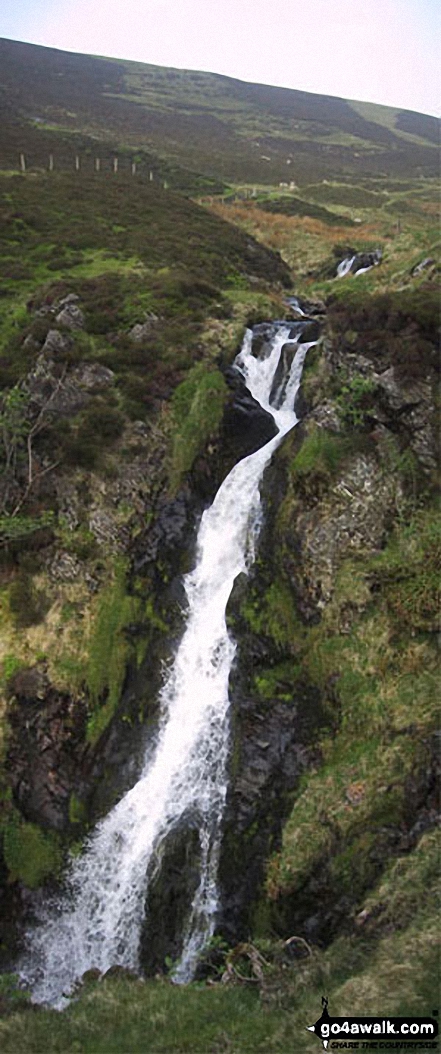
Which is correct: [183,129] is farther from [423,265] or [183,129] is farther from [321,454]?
[321,454]

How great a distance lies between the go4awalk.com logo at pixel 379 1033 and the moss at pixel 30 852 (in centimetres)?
1080

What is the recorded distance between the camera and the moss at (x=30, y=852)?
16625mm

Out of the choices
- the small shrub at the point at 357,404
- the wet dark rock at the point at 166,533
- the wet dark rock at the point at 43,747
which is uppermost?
the small shrub at the point at 357,404

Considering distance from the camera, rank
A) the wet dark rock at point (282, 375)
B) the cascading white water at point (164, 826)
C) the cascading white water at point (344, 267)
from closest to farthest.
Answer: the cascading white water at point (164, 826), the wet dark rock at point (282, 375), the cascading white water at point (344, 267)

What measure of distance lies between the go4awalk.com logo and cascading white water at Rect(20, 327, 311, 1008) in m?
7.79

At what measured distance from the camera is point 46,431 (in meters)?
24.3

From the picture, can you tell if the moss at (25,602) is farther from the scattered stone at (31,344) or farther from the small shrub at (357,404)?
the scattered stone at (31,344)

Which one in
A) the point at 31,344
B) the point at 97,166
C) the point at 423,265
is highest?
the point at 97,166

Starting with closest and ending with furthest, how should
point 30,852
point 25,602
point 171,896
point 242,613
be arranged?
point 171,896 → point 30,852 → point 242,613 → point 25,602

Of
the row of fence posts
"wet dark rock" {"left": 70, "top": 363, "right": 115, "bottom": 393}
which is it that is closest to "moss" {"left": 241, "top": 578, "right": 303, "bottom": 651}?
"wet dark rock" {"left": 70, "top": 363, "right": 115, "bottom": 393}

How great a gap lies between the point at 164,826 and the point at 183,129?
14310 centimetres

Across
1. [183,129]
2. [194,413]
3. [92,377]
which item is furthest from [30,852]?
[183,129]

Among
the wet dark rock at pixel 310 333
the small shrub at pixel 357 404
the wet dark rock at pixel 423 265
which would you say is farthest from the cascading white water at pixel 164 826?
the wet dark rock at pixel 423 265

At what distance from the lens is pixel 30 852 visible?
1689cm
